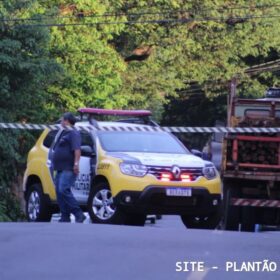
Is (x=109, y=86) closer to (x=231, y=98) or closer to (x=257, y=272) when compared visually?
(x=231, y=98)

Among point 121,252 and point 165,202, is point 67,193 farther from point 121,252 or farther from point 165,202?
point 121,252

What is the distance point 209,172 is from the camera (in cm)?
1370

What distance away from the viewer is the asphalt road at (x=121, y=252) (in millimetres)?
8852

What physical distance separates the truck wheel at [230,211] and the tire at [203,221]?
1.10m

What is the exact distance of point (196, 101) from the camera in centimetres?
4650

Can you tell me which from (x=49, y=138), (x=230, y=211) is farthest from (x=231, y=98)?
(x=49, y=138)

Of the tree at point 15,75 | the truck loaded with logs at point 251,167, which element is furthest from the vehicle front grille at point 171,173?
the tree at point 15,75

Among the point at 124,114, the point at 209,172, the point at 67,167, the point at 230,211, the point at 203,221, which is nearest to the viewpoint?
the point at 67,167

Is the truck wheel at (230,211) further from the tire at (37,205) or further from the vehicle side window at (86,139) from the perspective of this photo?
the tire at (37,205)

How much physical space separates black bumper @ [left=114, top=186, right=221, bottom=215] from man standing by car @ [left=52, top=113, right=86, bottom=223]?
2.63 feet

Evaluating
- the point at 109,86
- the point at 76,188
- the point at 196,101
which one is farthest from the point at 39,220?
the point at 196,101

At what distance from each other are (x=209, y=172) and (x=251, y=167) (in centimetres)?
151

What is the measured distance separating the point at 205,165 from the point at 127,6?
1911cm

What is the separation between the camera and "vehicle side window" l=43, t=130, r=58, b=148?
50.1ft
